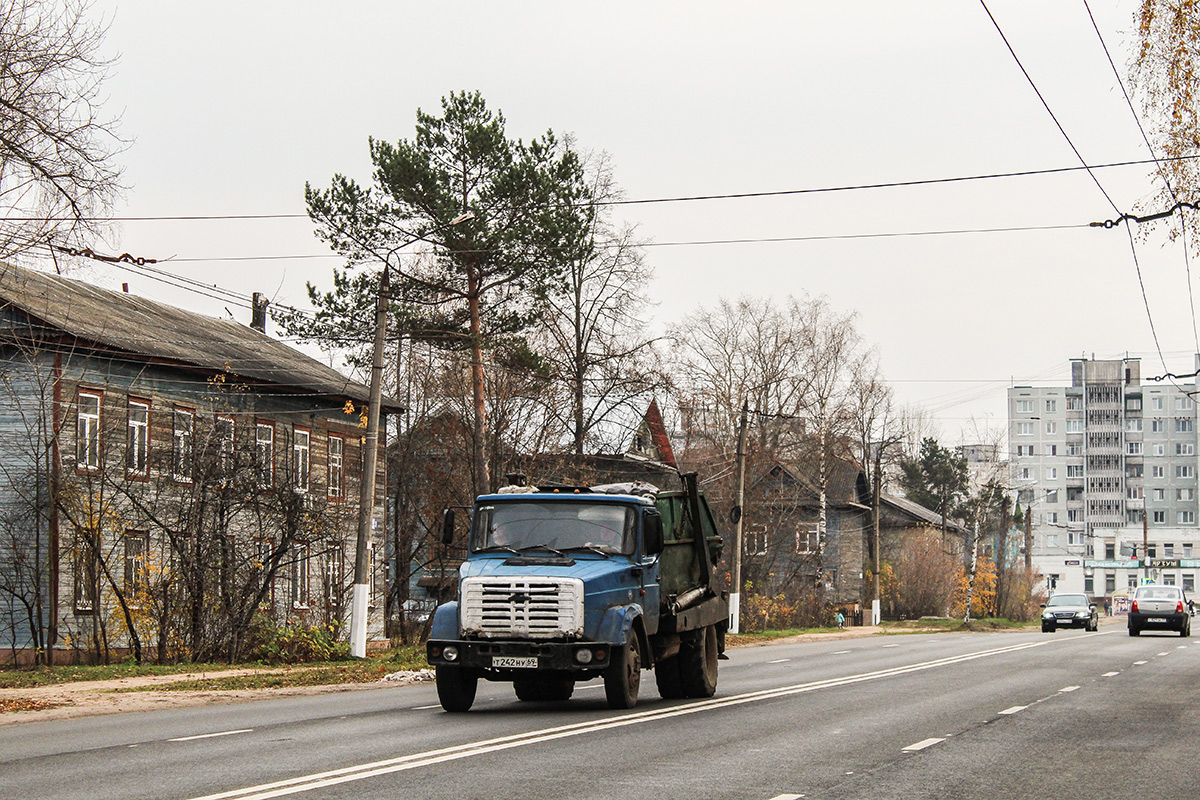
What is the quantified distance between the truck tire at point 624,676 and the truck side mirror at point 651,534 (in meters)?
1.01

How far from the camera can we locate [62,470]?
86.4ft

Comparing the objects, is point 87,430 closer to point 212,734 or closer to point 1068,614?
point 212,734

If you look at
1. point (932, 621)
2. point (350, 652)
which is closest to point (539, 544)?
point (350, 652)

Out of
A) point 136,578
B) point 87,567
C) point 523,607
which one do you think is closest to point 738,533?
point 136,578

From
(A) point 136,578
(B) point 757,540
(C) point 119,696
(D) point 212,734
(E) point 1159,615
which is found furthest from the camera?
(B) point 757,540

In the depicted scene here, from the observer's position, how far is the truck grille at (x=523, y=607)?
13633 millimetres

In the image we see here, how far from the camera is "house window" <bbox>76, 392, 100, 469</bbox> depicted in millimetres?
26750

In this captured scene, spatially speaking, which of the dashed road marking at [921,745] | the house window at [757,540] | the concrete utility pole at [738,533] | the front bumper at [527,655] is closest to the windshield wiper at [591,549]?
the front bumper at [527,655]

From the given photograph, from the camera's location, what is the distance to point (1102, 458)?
491ft

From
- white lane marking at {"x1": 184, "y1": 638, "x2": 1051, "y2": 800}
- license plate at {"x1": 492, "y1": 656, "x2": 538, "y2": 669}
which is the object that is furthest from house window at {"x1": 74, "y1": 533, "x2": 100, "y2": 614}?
license plate at {"x1": 492, "y1": 656, "x2": 538, "y2": 669}

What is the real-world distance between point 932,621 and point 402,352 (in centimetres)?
3307

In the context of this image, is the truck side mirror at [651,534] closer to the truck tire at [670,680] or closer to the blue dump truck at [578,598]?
the blue dump truck at [578,598]

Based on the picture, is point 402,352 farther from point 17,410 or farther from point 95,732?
point 95,732

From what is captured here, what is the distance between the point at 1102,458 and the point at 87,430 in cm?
13694
